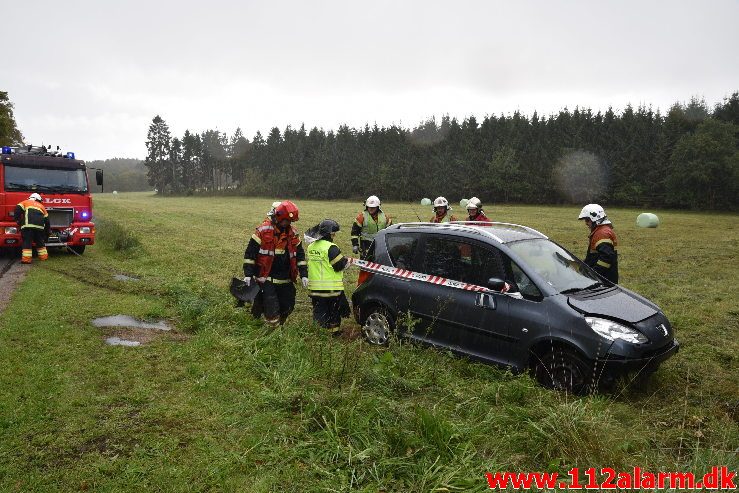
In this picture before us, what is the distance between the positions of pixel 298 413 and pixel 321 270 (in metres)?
2.55

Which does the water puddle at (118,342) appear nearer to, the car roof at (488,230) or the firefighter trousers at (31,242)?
the car roof at (488,230)

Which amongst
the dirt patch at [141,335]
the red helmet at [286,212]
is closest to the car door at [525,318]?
the red helmet at [286,212]

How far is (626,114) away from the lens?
50.2m

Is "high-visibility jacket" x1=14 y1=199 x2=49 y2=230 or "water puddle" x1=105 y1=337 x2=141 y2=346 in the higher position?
"high-visibility jacket" x1=14 y1=199 x2=49 y2=230

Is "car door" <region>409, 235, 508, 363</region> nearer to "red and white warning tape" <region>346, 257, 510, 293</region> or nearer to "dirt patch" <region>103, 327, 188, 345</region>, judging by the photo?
"red and white warning tape" <region>346, 257, 510, 293</region>

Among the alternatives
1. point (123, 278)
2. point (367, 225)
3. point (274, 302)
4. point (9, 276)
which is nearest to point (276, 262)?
point (274, 302)

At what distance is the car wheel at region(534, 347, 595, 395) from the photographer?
4.72 metres

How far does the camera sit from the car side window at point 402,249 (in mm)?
6371

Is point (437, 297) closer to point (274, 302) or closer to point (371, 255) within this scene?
point (371, 255)

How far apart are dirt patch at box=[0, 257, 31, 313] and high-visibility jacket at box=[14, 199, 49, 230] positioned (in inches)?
40.2

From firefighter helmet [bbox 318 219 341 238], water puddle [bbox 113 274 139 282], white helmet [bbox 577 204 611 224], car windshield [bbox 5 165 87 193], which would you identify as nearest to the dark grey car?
firefighter helmet [bbox 318 219 341 238]

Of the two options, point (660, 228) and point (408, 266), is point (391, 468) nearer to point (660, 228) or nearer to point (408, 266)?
point (408, 266)

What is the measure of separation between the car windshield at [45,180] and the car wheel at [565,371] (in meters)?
13.2

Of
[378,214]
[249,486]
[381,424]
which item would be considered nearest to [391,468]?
[381,424]
